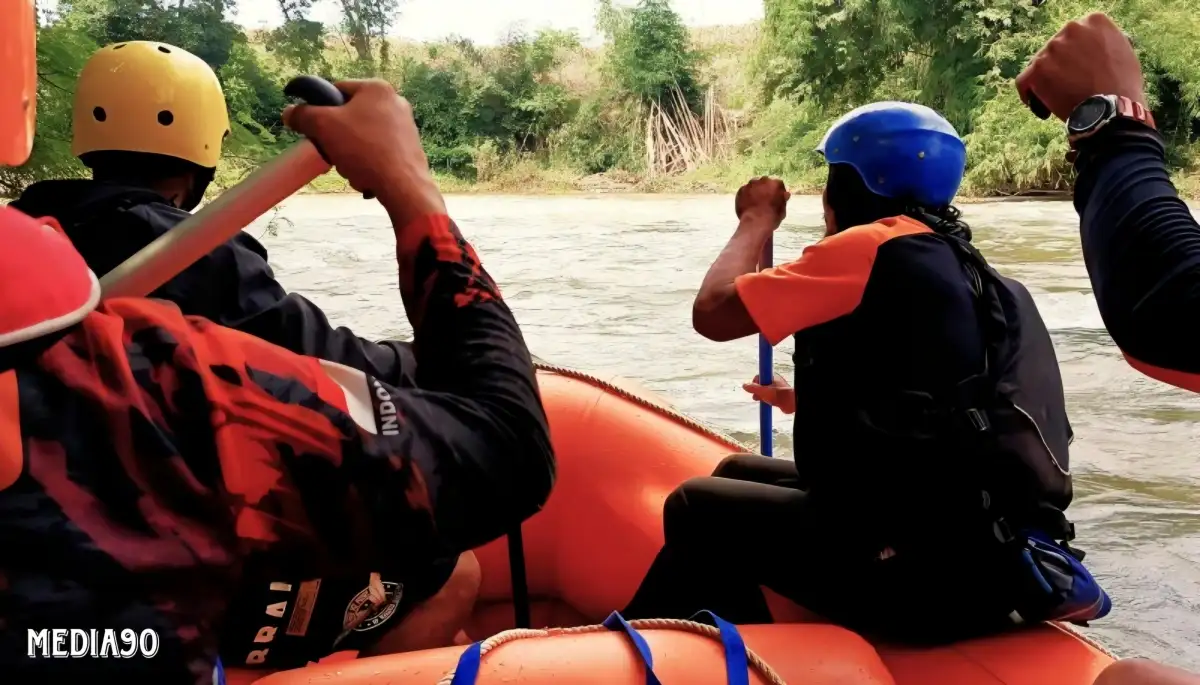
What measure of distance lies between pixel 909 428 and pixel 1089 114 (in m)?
0.52

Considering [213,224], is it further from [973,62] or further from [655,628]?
[973,62]

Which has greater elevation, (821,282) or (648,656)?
(821,282)

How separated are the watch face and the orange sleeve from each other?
46cm

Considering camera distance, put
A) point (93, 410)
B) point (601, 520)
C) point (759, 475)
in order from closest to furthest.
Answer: point (93, 410)
point (759, 475)
point (601, 520)

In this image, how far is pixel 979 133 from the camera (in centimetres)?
1366

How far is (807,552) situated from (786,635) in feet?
0.73

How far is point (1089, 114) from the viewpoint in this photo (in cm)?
94

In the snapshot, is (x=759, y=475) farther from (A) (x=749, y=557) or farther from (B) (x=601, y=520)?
(B) (x=601, y=520)

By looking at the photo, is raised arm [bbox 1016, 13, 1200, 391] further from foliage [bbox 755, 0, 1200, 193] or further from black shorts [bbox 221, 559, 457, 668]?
foliage [bbox 755, 0, 1200, 193]

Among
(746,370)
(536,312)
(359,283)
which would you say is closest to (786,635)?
(746,370)

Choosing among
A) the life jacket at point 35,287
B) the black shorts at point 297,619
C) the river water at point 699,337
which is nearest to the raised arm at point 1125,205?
the life jacket at point 35,287

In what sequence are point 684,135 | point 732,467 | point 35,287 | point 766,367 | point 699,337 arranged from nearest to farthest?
point 35,287, point 732,467, point 766,367, point 699,337, point 684,135

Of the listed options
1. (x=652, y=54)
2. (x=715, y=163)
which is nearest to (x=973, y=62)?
(x=715, y=163)

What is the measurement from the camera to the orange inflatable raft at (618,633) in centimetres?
109
